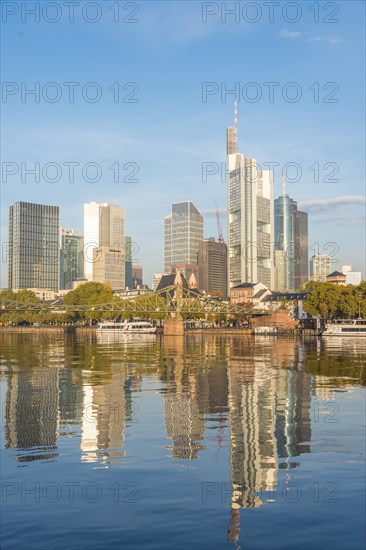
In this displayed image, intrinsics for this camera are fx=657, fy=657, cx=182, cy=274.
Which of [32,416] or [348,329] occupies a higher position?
[348,329]

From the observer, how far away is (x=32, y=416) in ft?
89.4

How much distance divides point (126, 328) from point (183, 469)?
159m

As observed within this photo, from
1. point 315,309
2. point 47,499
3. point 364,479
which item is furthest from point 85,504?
point 315,309

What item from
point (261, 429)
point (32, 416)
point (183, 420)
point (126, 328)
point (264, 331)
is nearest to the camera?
point (261, 429)

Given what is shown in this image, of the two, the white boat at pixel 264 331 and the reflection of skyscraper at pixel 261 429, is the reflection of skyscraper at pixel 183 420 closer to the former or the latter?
the reflection of skyscraper at pixel 261 429

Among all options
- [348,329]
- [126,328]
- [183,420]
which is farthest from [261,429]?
[126,328]

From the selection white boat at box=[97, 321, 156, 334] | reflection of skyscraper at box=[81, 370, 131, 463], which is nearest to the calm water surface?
reflection of skyscraper at box=[81, 370, 131, 463]

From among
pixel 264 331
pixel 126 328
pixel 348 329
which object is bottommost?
pixel 264 331

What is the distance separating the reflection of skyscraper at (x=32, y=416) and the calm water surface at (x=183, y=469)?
70 mm

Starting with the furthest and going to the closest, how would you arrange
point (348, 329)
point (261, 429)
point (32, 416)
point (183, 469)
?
point (348, 329), point (32, 416), point (261, 429), point (183, 469)

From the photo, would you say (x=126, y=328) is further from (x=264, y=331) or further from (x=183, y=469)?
(x=183, y=469)

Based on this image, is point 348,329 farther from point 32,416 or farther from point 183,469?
point 183,469

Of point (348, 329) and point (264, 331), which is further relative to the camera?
point (264, 331)

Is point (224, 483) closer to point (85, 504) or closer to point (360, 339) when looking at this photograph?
point (85, 504)
